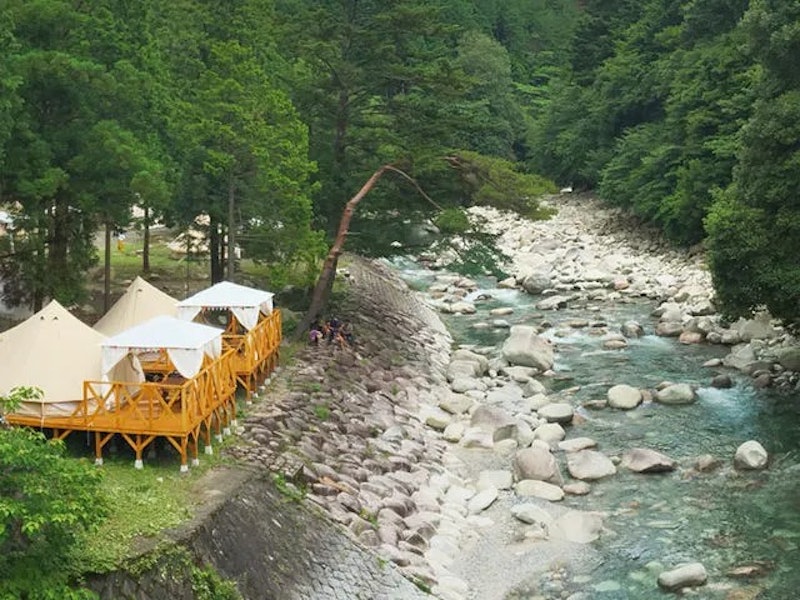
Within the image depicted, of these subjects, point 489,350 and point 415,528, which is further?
point 489,350

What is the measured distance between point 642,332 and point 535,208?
7257mm

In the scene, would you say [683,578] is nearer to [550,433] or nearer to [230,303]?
[550,433]

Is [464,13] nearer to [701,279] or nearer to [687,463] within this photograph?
[701,279]

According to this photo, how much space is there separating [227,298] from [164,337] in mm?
4825

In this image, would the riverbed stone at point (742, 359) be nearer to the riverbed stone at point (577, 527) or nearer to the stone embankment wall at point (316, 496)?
the stone embankment wall at point (316, 496)

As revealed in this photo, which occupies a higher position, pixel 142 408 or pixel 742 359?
pixel 142 408

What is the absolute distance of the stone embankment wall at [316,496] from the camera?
12.3 meters

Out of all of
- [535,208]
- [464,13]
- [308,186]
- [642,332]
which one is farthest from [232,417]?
[464,13]

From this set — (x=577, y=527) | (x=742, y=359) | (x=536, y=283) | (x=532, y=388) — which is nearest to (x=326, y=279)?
(x=532, y=388)

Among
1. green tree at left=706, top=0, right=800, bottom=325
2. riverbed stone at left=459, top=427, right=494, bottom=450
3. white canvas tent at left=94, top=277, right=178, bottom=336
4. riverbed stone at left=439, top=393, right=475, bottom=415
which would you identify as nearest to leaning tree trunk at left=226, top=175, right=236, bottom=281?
white canvas tent at left=94, top=277, right=178, bottom=336

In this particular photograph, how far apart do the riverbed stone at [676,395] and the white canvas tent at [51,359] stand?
15.1 meters

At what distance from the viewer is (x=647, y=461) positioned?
65.5 feet

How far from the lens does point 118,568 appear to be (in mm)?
10633

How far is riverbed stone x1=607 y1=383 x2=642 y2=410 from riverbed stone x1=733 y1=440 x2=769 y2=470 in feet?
14.4
